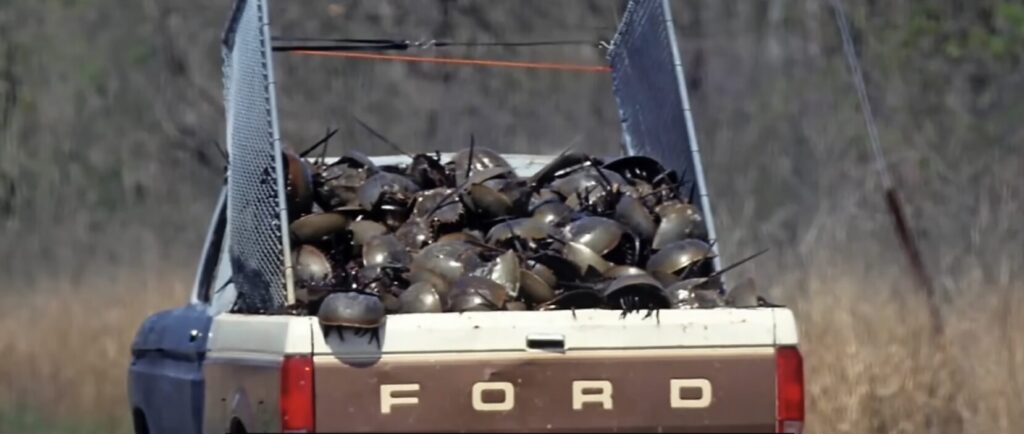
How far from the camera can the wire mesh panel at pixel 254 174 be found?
23.0 feet

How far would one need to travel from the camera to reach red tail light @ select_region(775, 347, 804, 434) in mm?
6293

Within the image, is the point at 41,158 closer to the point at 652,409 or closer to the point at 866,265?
the point at 866,265

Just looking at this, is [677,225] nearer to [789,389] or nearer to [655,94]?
[655,94]

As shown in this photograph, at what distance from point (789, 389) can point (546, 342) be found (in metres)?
0.84

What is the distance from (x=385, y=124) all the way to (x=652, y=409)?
441 inches

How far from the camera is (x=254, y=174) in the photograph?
24.7ft

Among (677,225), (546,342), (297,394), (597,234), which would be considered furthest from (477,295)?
(677,225)

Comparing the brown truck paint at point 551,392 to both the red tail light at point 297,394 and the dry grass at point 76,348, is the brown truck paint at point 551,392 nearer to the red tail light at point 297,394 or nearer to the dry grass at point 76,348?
the red tail light at point 297,394

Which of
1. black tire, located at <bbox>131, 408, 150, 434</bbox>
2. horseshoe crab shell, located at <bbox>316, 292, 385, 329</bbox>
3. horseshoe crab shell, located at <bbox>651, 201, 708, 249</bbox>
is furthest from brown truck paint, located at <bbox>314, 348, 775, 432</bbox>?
black tire, located at <bbox>131, 408, 150, 434</bbox>

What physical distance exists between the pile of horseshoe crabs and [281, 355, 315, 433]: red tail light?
0.52ft

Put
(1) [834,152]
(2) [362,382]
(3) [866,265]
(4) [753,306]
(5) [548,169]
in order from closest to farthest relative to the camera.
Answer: (2) [362,382] < (4) [753,306] < (5) [548,169] < (3) [866,265] < (1) [834,152]

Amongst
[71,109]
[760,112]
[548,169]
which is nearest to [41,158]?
[71,109]

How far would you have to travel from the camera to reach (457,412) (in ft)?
20.1

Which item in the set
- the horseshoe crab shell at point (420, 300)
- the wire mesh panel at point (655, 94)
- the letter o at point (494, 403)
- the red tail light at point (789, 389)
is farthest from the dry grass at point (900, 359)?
the letter o at point (494, 403)
